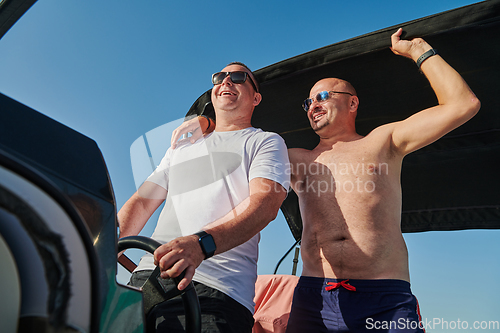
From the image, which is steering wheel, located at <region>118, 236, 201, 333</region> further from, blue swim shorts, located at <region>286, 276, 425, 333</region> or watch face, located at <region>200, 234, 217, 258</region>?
blue swim shorts, located at <region>286, 276, 425, 333</region>

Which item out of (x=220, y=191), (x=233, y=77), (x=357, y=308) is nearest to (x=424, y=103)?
(x=233, y=77)

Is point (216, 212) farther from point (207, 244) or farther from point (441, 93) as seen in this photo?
point (441, 93)

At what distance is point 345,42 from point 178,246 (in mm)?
1874

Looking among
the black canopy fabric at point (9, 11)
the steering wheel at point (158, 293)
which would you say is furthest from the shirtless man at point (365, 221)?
the black canopy fabric at point (9, 11)

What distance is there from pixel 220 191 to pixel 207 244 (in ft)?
1.74

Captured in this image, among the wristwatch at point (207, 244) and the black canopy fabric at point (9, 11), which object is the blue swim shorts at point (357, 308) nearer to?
the wristwatch at point (207, 244)

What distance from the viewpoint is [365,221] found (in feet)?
6.84

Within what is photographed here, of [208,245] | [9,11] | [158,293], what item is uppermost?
[9,11]

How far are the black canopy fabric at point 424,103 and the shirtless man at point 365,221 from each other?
0.22 metres

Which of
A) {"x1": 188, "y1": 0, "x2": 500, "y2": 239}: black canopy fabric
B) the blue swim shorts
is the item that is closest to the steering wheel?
the blue swim shorts

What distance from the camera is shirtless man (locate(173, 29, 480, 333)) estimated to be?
191 centimetres

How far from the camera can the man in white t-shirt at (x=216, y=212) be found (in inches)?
47.0

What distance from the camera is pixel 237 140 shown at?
72.1 inches

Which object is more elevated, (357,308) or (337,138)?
(337,138)
